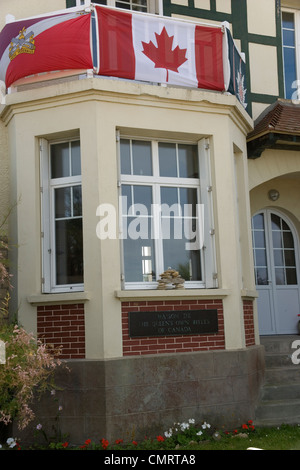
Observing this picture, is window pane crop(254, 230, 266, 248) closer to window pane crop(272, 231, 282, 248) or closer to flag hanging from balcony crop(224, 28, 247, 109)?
window pane crop(272, 231, 282, 248)

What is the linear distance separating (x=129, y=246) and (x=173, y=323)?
1.11 meters

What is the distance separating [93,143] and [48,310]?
2124 mm

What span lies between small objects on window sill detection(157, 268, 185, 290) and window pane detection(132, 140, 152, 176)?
1344 millimetres

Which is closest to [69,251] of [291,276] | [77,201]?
[77,201]

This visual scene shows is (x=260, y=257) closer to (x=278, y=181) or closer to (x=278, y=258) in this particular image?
(x=278, y=258)

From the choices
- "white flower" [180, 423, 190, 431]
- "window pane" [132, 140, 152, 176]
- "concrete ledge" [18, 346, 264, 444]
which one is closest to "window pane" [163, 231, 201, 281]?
"window pane" [132, 140, 152, 176]

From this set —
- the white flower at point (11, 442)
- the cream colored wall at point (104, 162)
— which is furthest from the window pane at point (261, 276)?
the white flower at point (11, 442)

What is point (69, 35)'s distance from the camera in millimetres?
7531

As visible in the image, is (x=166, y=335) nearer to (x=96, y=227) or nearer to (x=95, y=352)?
A: (x=95, y=352)

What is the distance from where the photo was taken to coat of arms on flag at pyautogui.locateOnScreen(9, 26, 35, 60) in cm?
770

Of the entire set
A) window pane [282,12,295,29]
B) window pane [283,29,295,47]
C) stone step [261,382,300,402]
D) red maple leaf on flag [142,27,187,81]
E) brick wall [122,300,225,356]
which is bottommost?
stone step [261,382,300,402]

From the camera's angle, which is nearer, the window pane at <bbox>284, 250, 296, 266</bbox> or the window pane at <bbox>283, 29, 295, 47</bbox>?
the window pane at <bbox>283, 29, 295, 47</bbox>

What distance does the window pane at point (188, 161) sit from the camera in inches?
321

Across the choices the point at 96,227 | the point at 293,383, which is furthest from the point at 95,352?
the point at 293,383
